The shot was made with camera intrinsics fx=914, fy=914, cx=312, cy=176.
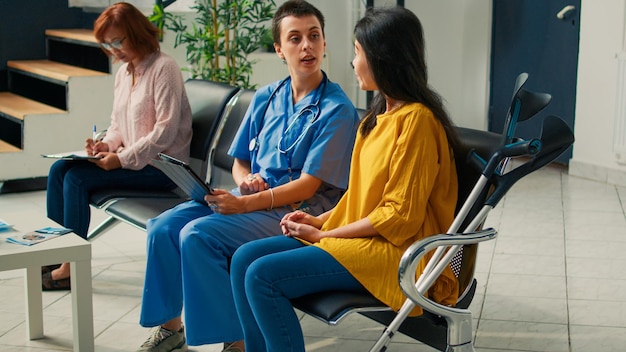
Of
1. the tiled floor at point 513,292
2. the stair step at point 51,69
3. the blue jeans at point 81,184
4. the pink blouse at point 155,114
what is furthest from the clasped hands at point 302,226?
the stair step at point 51,69

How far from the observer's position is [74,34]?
247 inches

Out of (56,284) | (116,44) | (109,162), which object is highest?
(116,44)

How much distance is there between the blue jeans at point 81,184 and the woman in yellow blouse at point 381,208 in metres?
1.35

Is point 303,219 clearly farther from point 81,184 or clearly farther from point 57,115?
point 57,115

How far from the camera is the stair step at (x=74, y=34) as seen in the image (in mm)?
6038

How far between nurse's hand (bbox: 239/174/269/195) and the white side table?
521 millimetres

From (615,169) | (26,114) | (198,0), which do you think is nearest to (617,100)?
(615,169)

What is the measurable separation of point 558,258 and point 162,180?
5.95 feet

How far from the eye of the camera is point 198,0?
624 cm

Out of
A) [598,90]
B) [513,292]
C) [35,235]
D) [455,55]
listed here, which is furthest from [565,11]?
[35,235]

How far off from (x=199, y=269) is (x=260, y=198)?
1.01 feet

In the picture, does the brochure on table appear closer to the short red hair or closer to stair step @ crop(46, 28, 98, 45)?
the short red hair

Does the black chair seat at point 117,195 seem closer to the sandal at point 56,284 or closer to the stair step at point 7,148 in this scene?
the sandal at point 56,284

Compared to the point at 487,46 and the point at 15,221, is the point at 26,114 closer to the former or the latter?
the point at 15,221
